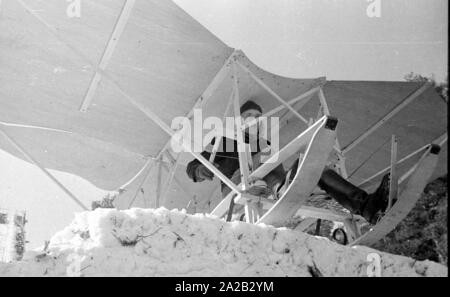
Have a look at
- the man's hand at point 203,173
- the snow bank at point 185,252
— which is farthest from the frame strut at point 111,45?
→ the snow bank at point 185,252

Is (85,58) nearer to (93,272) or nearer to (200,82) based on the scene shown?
(200,82)

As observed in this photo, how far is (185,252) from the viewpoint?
4234mm

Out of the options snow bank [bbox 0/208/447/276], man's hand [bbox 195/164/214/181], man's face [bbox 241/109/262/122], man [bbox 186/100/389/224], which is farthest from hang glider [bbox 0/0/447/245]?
snow bank [bbox 0/208/447/276]

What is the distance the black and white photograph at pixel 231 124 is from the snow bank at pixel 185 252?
0.04 feet

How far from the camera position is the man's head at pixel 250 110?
7359 millimetres

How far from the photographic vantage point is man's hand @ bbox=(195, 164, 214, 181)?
23.8ft

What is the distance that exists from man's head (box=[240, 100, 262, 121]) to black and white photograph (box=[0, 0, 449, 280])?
2 centimetres

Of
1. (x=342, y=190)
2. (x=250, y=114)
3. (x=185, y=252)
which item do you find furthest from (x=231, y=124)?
(x=185, y=252)

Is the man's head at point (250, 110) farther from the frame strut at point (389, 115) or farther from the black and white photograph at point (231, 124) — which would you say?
the frame strut at point (389, 115)

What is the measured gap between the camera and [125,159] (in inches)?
370

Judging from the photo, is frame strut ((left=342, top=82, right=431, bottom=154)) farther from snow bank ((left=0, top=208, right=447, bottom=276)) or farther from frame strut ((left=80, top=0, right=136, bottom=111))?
frame strut ((left=80, top=0, right=136, bottom=111))

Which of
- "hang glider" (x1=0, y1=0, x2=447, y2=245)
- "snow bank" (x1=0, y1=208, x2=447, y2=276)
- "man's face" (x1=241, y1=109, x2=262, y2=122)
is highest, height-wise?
"hang glider" (x1=0, y1=0, x2=447, y2=245)

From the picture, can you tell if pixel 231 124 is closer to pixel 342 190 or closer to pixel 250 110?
pixel 250 110
